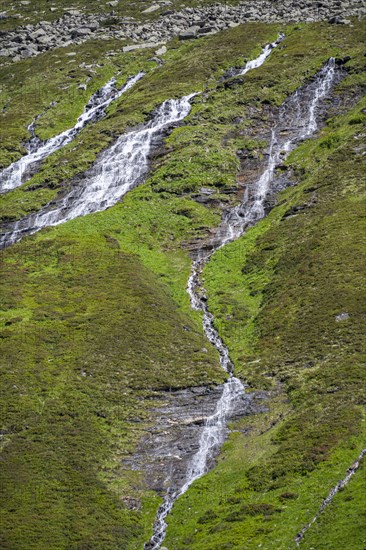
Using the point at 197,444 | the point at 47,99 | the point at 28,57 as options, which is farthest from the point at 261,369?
the point at 28,57

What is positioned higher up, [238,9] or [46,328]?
[46,328]

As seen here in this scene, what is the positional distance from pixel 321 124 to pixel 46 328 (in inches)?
2253

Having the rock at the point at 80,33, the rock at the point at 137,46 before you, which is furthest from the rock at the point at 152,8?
the rock at the point at 137,46

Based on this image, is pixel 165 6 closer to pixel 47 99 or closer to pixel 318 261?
pixel 47 99

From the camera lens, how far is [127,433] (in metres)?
49.2

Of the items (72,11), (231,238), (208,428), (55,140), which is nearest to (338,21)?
(55,140)

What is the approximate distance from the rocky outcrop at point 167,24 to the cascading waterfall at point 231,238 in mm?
27215

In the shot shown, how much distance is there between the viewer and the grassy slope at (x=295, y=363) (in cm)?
3878

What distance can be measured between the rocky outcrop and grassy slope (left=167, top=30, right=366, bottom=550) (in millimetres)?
67091

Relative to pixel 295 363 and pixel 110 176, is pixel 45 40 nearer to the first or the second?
pixel 110 176

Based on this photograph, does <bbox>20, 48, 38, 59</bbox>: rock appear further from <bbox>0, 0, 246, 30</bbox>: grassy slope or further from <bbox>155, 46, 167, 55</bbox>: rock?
<bbox>155, 46, 167, 55</bbox>: rock

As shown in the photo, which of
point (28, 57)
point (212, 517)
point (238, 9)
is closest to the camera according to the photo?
point (212, 517)

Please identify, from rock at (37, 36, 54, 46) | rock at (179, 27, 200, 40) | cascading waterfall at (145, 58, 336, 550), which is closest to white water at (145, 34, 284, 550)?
cascading waterfall at (145, 58, 336, 550)

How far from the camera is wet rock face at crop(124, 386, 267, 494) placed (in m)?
46.4
